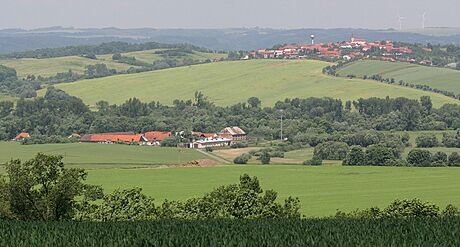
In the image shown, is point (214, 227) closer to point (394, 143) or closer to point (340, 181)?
point (340, 181)

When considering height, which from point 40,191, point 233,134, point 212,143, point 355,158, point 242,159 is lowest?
point 233,134

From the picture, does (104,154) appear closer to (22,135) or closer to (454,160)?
(22,135)

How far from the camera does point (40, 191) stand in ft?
157

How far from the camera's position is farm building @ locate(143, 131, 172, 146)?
140000 millimetres

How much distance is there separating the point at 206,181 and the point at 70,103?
94.7 metres

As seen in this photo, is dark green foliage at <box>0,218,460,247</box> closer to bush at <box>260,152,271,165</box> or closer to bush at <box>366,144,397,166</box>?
bush at <box>366,144,397,166</box>

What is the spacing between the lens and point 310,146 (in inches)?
5044

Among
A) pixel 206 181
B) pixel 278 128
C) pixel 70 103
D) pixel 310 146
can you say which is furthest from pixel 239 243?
pixel 70 103

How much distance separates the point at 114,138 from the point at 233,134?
A: 59.5 feet

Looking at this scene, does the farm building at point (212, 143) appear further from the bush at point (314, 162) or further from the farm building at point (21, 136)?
the bush at point (314, 162)

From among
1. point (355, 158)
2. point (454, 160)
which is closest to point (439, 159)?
point (454, 160)

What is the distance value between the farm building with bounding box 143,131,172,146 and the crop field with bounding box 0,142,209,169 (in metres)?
14.2

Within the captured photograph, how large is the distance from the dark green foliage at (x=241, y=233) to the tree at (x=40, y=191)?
30.8 ft

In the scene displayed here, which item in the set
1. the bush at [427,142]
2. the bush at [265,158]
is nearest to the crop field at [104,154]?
the bush at [265,158]
